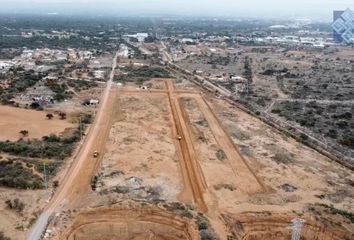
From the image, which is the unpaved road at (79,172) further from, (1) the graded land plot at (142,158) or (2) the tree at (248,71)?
(2) the tree at (248,71)

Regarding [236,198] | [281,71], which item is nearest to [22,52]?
[281,71]

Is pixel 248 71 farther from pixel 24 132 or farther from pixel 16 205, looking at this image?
pixel 16 205

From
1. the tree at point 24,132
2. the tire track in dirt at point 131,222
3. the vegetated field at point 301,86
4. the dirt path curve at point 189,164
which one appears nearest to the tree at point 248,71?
the vegetated field at point 301,86

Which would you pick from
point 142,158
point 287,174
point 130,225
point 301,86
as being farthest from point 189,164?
point 301,86

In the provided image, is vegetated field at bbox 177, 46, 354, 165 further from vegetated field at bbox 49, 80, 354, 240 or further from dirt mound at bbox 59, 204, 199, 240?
dirt mound at bbox 59, 204, 199, 240

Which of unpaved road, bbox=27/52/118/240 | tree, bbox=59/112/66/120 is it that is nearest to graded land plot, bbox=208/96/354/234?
unpaved road, bbox=27/52/118/240

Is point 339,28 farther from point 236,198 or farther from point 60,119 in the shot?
point 236,198
